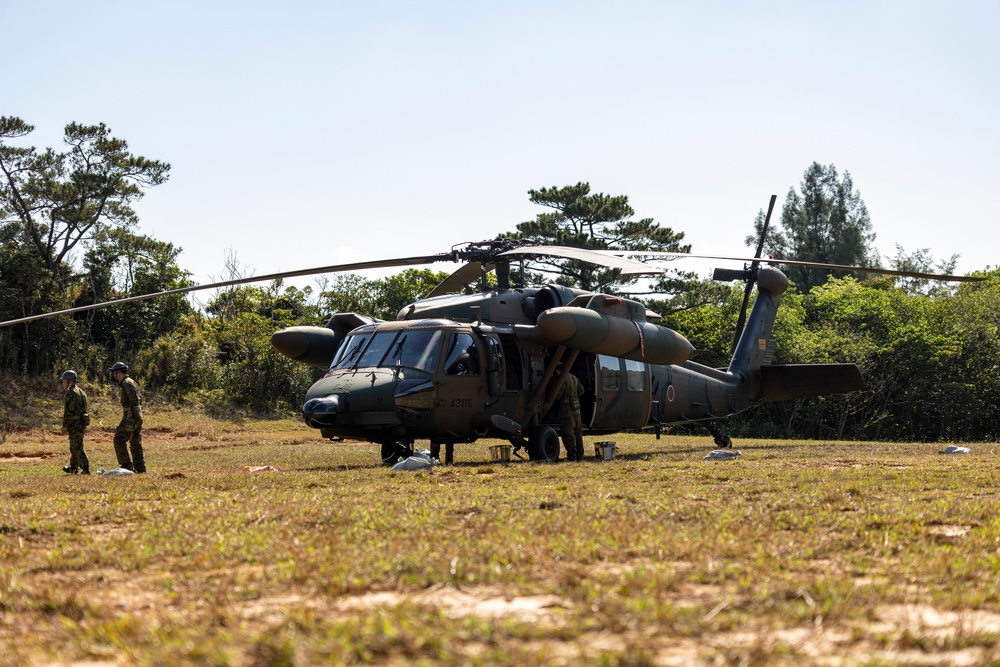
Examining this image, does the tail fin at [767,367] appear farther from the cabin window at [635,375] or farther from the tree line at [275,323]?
the tree line at [275,323]

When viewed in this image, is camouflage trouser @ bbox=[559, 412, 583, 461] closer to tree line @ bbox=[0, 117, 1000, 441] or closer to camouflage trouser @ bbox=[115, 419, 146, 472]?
camouflage trouser @ bbox=[115, 419, 146, 472]

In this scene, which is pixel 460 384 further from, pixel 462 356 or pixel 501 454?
pixel 501 454

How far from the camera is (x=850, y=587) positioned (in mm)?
4457

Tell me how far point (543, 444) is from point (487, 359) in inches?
65.1

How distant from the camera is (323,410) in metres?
13.0

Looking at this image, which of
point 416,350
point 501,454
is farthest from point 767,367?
point 416,350

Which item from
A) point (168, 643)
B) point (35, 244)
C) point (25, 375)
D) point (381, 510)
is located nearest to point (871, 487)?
point (381, 510)

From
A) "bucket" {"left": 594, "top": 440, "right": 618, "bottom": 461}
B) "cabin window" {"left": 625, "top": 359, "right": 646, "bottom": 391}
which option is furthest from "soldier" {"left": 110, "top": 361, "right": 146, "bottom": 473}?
"cabin window" {"left": 625, "top": 359, "right": 646, "bottom": 391}

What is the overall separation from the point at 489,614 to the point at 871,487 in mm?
5847

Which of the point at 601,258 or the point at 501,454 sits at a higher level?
the point at 601,258

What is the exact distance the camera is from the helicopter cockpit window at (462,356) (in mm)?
14023

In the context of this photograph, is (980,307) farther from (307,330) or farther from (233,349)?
(307,330)

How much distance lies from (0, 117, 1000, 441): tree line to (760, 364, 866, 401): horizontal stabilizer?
41.9 feet

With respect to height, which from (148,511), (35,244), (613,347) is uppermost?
(35,244)
